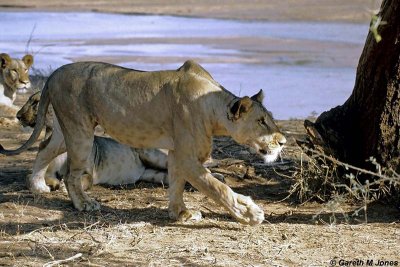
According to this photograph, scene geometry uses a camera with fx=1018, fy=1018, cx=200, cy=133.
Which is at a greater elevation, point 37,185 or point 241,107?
point 241,107

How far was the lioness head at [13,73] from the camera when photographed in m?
12.8

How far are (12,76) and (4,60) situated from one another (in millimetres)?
225

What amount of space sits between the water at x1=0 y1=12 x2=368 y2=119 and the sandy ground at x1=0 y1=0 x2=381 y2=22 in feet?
2.74

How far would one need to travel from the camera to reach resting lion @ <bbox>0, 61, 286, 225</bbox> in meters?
6.97

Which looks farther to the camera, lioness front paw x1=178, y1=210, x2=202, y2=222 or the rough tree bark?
the rough tree bark

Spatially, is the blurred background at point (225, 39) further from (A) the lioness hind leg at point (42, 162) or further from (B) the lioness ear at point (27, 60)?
(A) the lioness hind leg at point (42, 162)

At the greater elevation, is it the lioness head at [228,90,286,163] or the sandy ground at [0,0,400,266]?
the lioness head at [228,90,286,163]

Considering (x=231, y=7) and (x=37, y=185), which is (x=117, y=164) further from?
(x=231, y=7)

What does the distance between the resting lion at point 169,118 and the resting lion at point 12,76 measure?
5.04 metres

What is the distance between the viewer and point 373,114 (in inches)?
308

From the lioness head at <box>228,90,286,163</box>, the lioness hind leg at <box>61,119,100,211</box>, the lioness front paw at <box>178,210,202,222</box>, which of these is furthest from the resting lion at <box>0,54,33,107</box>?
the lioness head at <box>228,90,286,163</box>

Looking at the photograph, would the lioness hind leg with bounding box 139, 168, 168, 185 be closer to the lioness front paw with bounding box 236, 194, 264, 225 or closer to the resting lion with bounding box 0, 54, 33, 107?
the lioness front paw with bounding box 236, 194, 264, 225

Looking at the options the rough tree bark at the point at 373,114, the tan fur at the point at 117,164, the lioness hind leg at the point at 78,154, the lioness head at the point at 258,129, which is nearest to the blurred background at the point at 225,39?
the tan fur at the point at 117,164

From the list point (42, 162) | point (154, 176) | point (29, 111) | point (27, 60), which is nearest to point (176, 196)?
point (42, 162)
